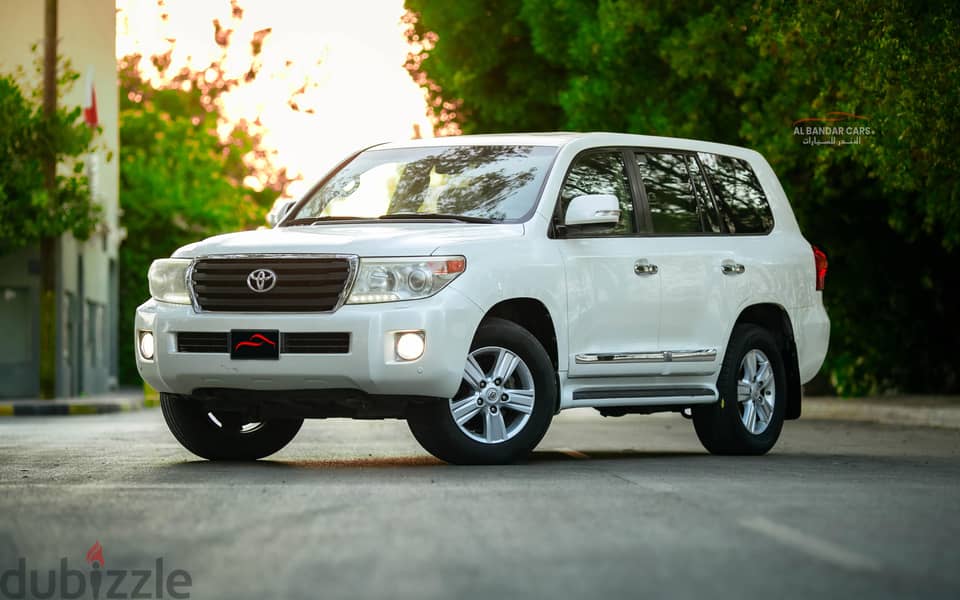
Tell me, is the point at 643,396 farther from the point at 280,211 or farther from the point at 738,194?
the point at 280,211

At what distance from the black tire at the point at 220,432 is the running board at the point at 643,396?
1957mm

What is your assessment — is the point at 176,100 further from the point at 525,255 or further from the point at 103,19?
the point at 525,255

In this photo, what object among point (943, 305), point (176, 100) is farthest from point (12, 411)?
point (176, 100)

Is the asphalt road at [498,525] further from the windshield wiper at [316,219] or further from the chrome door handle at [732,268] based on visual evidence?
the windshield wiper at [316,219]

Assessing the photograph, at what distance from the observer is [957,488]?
9516 mm

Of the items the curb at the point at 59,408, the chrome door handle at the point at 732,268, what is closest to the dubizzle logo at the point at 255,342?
the chrome door handle at the point at 732,268

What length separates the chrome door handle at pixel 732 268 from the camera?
1216 centimetres

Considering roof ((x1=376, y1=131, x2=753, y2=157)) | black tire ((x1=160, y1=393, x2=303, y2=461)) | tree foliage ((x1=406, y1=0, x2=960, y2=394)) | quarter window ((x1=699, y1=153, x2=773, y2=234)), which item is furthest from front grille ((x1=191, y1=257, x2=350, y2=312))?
tree foliage ((x1=406, y1=0, x2=960, y2=394))

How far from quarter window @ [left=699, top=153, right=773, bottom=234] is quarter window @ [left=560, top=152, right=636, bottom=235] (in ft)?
3.17

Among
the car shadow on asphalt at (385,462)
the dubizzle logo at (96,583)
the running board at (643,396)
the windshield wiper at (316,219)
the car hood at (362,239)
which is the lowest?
the car shadow on asphalt at (385,462)

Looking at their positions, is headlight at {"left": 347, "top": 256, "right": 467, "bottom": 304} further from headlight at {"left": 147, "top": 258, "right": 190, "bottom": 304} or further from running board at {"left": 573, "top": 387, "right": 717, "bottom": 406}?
running board at {"left": 573, "top": 387, "right": 717, "bottom": 406}

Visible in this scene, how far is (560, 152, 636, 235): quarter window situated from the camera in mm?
11531

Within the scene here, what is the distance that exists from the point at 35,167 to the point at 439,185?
20943 mm

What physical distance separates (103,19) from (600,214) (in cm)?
→ 3337
